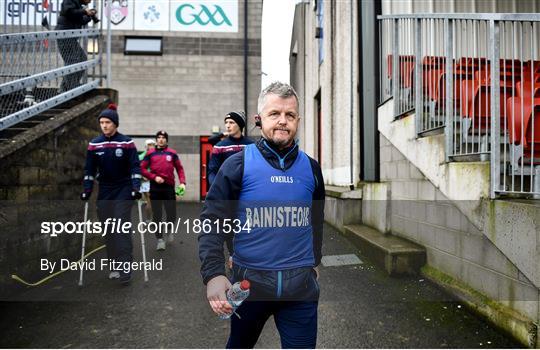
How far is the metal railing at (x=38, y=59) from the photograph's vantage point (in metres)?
4.48

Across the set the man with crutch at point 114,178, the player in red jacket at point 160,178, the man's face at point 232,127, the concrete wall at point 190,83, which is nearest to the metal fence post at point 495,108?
the man's face at point 232,127

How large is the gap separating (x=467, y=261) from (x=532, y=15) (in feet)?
7.56

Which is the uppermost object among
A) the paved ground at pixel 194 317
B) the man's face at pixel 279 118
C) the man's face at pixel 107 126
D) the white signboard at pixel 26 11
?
the white signboard at pixel 26 11

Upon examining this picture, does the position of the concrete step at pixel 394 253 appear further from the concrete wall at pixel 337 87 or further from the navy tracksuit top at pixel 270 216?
the navy tracksuit top at pixel 270 216

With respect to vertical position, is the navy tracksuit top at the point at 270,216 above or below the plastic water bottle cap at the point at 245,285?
above

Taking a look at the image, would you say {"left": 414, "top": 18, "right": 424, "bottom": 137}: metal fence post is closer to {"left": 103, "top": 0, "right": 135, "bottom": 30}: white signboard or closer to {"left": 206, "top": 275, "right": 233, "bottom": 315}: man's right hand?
{"left": 206, "top": 275, "right": 233, "bottom": 315}: man's right hand

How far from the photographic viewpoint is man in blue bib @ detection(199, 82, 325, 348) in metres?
1.84

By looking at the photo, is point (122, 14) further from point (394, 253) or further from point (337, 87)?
point (394, 253)

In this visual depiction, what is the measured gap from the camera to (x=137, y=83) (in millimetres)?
14062

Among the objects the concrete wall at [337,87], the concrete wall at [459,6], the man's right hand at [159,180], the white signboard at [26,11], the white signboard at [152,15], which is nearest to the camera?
the white signboard at [26,11]

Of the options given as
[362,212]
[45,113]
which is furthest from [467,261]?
[45,113]

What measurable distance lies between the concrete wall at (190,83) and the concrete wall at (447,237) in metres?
9.37

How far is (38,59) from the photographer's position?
16.8 feet

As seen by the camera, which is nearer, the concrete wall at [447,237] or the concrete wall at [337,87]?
the concrete wall at [447,237]
